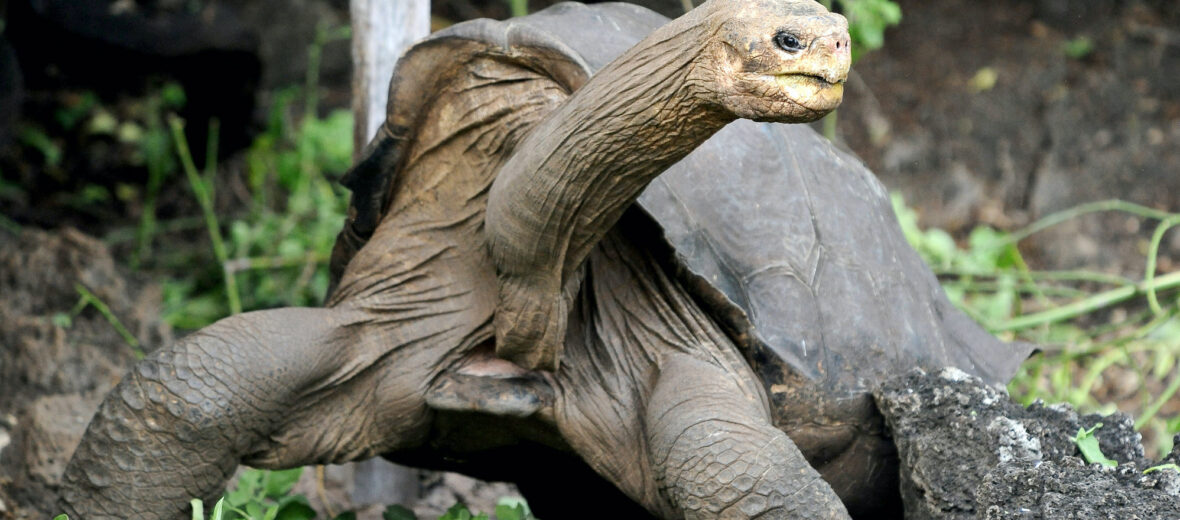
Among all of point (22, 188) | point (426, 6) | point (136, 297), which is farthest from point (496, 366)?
point (22, 188)

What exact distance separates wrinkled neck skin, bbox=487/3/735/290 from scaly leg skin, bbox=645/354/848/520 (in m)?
0.35

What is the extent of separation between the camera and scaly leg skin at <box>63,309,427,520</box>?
2.72m

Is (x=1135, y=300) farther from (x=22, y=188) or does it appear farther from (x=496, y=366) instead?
(x=22, y=188)

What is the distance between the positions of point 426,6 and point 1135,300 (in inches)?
124

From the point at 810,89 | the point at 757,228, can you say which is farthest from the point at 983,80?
the point at 810,89

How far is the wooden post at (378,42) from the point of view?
3.86 metres

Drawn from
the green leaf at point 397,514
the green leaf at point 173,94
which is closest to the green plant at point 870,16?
the green leaf at point 397,514

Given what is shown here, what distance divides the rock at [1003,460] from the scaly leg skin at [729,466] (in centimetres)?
22

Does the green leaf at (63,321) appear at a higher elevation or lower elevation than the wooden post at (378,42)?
lower

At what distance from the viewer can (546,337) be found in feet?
8.93

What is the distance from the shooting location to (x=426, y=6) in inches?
154

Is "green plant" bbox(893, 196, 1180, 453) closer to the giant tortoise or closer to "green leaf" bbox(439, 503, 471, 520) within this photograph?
the giant tortoise

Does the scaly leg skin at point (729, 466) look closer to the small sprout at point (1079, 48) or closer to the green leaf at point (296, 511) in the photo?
the green leaf at point (296, 511)

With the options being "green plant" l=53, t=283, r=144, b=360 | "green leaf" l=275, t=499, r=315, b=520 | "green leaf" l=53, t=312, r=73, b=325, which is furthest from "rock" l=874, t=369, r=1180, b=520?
"green leaf" l=53, t=312, r=73, b=325
